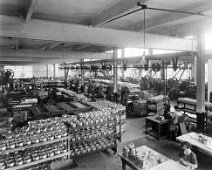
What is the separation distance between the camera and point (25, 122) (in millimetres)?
6637

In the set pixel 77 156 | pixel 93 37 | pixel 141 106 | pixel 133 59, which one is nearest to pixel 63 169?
pixel 77 156

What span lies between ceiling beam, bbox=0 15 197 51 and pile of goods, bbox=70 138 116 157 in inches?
115

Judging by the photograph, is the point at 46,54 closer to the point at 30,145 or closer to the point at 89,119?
the point at 89,119

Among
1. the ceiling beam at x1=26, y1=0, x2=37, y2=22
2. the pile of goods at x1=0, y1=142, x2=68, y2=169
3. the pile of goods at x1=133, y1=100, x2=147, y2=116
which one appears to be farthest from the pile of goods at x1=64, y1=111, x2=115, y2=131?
the pile of goods at x1=133, y1=100, x2=147, y2=116

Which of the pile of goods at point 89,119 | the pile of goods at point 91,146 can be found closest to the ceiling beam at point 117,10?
the pile of goods at point 89,119

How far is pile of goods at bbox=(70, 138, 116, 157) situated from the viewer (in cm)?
497

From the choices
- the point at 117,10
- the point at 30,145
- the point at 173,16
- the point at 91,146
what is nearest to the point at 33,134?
the point at 30,145

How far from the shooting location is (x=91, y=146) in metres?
5.17

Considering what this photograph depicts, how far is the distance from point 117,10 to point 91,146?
372cm

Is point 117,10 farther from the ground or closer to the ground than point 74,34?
farther from the ground

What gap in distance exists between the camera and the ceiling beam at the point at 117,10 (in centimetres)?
312

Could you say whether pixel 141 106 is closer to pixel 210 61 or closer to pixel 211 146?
pixel 210 61

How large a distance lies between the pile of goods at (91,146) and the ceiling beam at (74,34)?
2.93m

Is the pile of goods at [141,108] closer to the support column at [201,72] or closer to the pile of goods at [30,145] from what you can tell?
the support column at [201,72]
